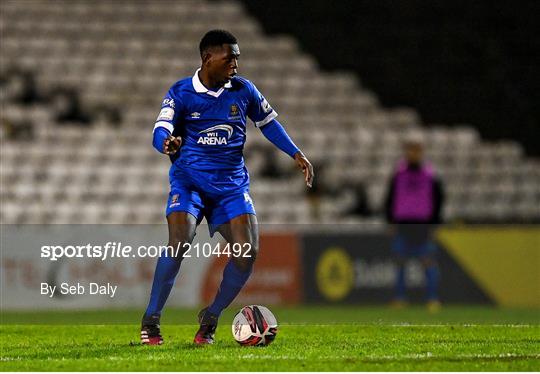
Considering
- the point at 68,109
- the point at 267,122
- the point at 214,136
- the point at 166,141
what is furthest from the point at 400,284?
the point at 166,141

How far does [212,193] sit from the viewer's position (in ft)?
25.4

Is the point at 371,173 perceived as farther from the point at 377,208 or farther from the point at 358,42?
the point at 358,42

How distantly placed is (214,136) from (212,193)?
0.36 m

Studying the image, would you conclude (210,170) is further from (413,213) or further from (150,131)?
(150,131)

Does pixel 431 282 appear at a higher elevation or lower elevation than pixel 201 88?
lower

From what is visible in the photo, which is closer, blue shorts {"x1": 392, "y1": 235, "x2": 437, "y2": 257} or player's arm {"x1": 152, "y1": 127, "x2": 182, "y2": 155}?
player's arm {"x1": 152, "y1": 127, "x2": 182, "y2": 155}

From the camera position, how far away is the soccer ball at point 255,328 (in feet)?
25.4

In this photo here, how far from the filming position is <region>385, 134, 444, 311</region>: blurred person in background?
1397 centimetres

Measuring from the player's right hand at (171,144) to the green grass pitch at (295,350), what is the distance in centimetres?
119

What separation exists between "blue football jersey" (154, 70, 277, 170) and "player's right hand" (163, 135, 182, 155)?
39 centimetres

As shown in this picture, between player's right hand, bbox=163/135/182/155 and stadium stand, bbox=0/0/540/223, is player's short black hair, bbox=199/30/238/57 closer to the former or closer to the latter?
player's right hand, bbox=163/135/182/155

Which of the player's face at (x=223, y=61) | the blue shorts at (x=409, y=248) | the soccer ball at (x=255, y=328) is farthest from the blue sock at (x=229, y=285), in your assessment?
the blue shorts at (x=409, y=248)

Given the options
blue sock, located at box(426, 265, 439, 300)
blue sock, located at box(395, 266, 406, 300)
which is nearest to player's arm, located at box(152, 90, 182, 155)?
blue sock, located at box(395, 266, 406, 300)

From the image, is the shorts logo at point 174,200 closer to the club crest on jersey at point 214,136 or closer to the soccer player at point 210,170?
the soccer player at point 210,170
